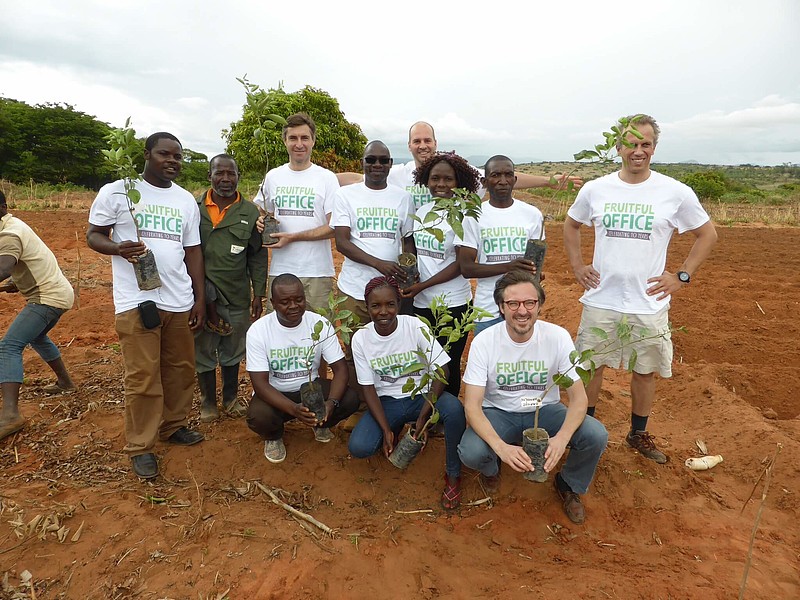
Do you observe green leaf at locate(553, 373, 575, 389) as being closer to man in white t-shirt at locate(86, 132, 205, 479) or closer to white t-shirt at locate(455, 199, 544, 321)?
white t-shirt at locate(455, 199, 544, 321)

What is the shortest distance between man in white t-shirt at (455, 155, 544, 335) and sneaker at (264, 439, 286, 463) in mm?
1610

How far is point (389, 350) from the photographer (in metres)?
3.23

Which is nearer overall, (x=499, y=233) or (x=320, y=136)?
(x=499, y=233)

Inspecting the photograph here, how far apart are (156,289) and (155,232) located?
1.14 ft

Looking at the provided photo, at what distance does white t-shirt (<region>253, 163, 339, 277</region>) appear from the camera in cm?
370

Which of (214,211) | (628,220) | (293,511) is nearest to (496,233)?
(628,220)

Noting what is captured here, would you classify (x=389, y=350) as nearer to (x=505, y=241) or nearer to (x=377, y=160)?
(x=505, y=241)

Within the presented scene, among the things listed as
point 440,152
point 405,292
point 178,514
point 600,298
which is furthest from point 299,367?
point 600,298

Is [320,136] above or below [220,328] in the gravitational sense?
above

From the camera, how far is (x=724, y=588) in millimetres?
2396

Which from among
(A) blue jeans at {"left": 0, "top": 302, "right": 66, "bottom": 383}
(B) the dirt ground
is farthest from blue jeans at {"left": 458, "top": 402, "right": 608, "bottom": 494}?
(A) blue jeans at {"left": 0, "top": 302, "right": 66, "bottom": 383}

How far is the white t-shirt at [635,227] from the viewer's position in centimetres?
324

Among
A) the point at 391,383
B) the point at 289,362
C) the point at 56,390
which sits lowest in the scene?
the point at 56,390

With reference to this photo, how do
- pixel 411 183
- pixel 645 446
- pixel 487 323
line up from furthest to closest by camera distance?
pixel 411 183 → pixel 645 446 → pixel 487 323
